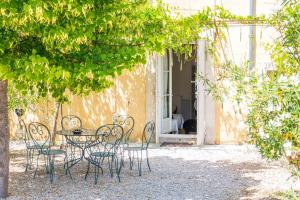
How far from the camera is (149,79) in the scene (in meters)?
11.4

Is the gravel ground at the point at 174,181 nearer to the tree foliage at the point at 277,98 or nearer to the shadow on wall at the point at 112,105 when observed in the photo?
the tree foliage at the point at 277,98

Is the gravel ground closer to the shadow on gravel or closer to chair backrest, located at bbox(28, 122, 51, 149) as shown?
the shadow on gravel

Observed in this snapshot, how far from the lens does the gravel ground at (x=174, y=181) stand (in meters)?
6.50

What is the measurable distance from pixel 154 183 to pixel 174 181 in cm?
36

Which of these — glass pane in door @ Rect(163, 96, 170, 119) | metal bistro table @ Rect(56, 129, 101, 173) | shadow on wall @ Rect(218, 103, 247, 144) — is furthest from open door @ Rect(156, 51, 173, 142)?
metal bistro table @ Rect(56, 129, 101, 173)

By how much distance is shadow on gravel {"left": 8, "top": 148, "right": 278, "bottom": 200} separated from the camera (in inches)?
255

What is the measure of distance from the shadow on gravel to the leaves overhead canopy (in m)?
→ 1.58

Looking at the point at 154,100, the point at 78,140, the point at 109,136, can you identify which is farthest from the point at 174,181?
the point at 154,100

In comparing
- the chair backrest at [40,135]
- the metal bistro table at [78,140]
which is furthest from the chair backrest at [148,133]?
the chair backrest at [40,135]

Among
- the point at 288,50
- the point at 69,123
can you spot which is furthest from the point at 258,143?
the point at 69,123

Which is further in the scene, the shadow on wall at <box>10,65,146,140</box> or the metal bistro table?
the shadow on wall at <box>10,65,146,140</box>

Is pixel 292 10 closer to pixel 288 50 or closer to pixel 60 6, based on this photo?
pixel 288 50

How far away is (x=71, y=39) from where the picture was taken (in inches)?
192

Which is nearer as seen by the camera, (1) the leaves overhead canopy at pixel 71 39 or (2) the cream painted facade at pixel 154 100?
(1) the leaves overhead canopy at pixel 71 39
